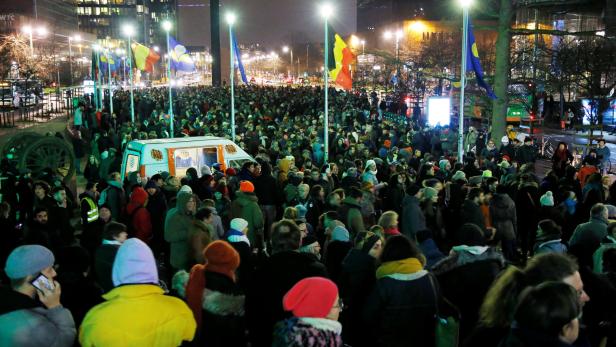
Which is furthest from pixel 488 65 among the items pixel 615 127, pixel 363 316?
pixel 363 316

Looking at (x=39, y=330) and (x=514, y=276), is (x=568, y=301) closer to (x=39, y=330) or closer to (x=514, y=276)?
(x=514, y=276)

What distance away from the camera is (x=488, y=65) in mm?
34188

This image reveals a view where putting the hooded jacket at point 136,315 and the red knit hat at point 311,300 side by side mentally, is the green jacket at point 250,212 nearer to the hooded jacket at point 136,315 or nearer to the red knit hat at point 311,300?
the hooded jacket at point 136,315

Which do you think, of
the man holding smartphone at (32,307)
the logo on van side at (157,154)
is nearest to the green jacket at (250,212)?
the logo on van side at (157,154)

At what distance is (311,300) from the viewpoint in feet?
11.7

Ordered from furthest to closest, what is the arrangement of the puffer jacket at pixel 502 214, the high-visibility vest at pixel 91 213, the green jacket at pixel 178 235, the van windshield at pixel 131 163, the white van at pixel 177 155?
the van windshield at pixel 131 163
the white van at pixel 177 155
the puffer jacket at pixel 502 214
the high-visibility vest at pixel 91 213
the green jacket at pixel 178 235

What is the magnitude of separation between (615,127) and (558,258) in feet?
111

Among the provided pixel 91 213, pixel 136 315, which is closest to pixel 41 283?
pixel 136 315

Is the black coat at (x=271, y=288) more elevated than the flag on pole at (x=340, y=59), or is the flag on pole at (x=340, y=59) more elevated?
the flag on pole at (x=340, y=59)

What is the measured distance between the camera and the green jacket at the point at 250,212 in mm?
8969

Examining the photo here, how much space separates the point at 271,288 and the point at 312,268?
1.17 feet

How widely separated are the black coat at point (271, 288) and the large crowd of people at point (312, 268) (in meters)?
0.01

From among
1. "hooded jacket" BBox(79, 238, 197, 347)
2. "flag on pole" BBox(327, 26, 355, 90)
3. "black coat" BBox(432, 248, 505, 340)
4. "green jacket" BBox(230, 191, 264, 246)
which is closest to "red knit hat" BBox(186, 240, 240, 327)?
"hooded jacket" BBox(79, 238, 197, 347)

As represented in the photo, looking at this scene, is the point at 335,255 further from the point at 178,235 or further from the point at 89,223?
the point at 89,223
